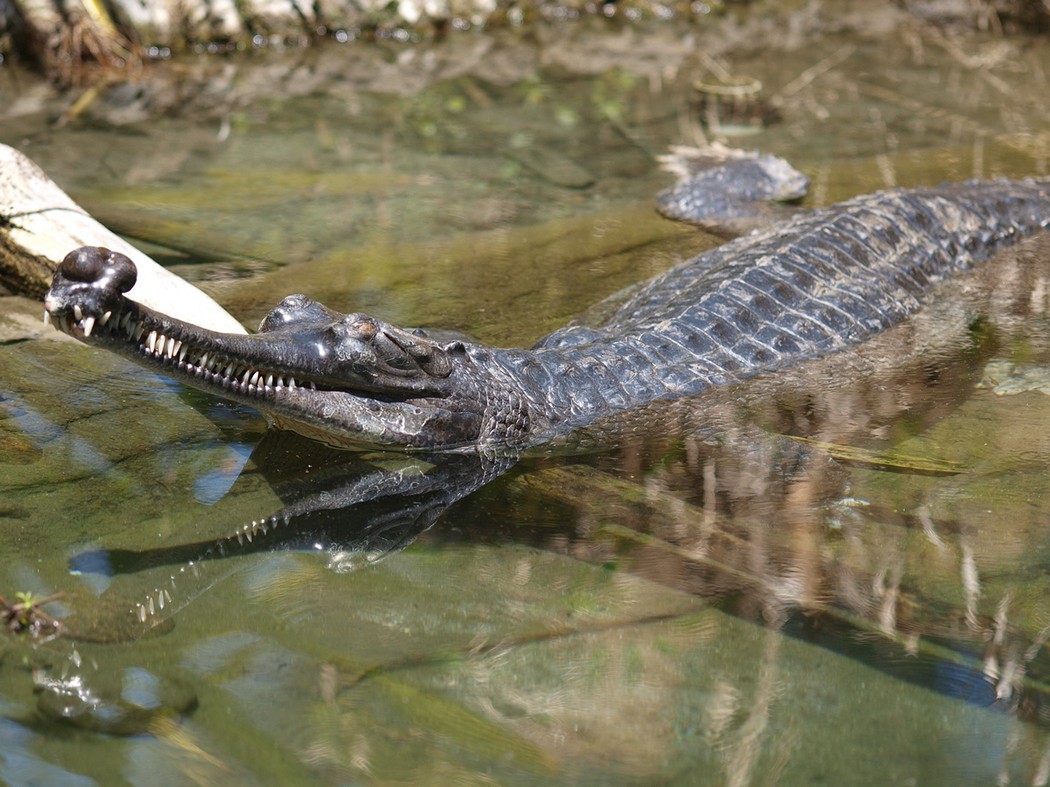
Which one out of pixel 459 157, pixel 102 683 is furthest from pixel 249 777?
pixel 459 157

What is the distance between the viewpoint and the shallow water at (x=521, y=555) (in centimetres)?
276

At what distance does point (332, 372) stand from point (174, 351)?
679 mm

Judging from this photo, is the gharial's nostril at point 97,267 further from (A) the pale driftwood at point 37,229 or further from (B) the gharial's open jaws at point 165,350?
(A) the pale driftwood at point 37,229

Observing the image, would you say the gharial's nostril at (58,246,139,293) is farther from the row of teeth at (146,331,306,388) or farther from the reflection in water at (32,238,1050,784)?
the reflection in water at (32,238,1050,784)

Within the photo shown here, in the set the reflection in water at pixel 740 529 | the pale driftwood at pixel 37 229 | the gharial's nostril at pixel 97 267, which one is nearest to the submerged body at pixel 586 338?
the gharial's nostril at pixel 97 267

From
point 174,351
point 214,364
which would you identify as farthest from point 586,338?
point 174,351

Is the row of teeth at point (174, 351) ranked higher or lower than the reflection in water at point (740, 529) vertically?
higher

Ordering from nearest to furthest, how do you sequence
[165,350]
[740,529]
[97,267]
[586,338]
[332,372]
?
[97,267]
[165,350]
[740,529]
[332,372]
[586,338]

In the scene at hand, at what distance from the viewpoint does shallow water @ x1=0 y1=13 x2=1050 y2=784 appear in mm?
2758

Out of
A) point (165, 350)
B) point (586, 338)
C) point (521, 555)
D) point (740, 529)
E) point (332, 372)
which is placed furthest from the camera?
point (586, 338)

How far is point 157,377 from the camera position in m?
4.71

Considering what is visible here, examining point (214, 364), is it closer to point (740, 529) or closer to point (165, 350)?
point (165, 350)

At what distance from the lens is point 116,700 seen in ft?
9.20

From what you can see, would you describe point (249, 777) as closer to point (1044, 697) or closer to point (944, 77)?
point (1044, 697)
